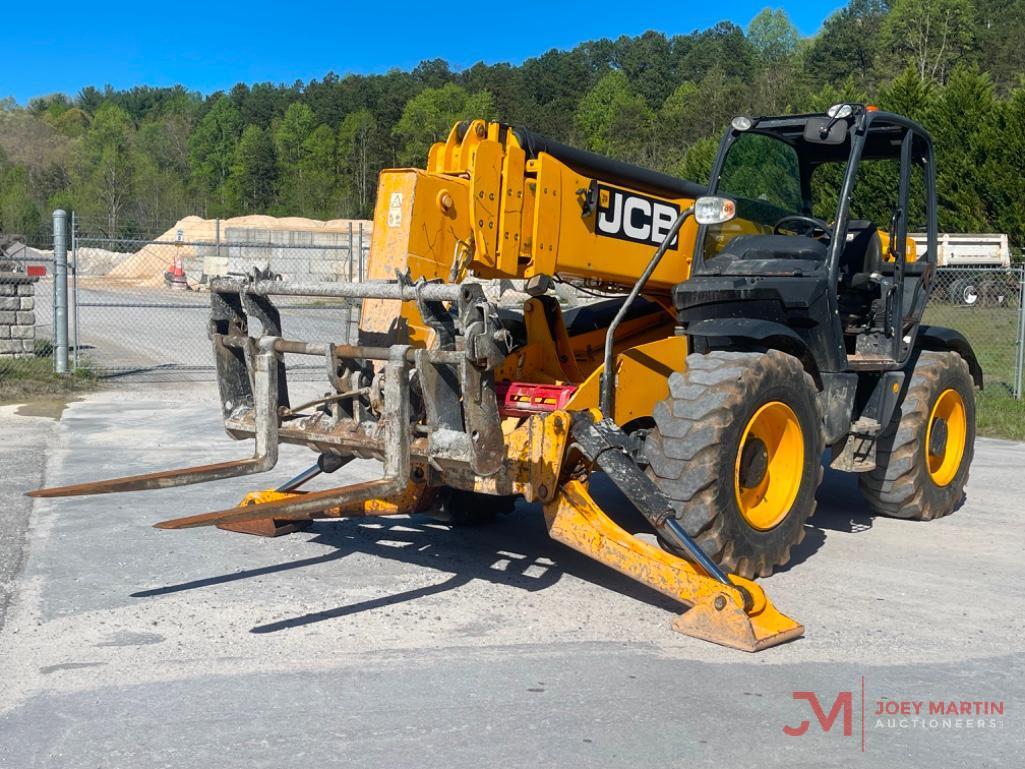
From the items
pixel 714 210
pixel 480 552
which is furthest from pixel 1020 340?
pixel 480 552

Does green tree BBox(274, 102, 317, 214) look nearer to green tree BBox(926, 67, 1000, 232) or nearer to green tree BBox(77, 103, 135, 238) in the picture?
green tree BBox(77, 103, 135, 238)

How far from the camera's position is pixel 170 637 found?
5055 millimetres

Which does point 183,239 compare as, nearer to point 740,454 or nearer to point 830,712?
point 740,454

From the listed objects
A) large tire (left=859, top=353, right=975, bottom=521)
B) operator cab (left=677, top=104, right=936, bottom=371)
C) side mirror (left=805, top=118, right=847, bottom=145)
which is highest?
side mirror (left=805, top=118, right=847, bottom=145)

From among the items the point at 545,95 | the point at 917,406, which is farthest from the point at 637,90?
the point at 917,406

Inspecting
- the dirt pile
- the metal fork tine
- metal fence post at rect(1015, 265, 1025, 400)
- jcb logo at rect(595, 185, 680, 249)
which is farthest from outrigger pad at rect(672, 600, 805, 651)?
the dirt pile

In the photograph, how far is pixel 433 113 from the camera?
8419 centimetres

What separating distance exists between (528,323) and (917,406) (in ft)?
9.41

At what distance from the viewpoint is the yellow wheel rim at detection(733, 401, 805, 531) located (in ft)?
19.6

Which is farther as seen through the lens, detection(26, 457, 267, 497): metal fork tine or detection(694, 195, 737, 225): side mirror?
detection(694, 195, 737, 225): side mirror

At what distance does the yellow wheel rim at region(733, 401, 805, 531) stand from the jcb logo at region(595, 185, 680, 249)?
1.37 metres

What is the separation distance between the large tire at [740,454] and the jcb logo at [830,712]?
3.83 feet

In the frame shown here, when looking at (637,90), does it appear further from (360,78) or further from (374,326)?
(374,326)

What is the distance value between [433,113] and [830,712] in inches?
3278
